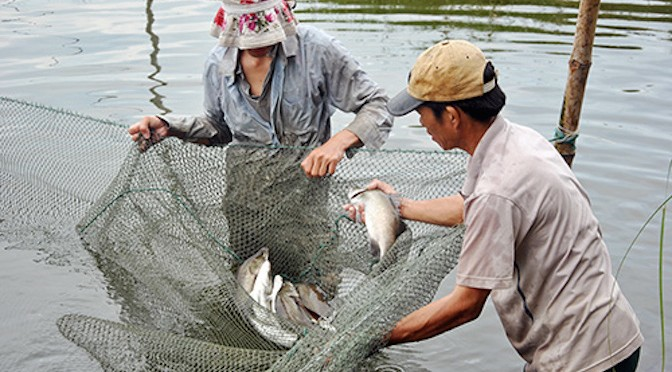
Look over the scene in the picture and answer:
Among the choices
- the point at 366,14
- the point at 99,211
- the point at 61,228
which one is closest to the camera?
the point at 99,211

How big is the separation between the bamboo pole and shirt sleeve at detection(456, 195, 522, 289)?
2135 mm

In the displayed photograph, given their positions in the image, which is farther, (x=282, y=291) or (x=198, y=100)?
(x=198, y=100)

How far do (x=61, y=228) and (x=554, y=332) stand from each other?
11.3 ft

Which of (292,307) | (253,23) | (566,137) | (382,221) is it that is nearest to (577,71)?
(566,137)

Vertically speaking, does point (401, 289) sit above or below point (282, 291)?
above

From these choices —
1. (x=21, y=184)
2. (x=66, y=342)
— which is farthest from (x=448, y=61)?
(x=21, y=184)

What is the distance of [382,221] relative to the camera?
12.0 ft

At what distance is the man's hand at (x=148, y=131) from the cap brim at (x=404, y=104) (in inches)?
68.8

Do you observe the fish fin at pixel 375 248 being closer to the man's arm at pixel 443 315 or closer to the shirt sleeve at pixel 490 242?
the man's arm at pixel 443 315

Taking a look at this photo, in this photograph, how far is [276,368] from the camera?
9.17 feet

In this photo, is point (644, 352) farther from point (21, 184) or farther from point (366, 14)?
point (366, 14)

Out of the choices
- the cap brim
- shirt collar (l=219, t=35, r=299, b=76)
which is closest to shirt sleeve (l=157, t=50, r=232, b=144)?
shirt collar (l=219, t=35, r=299, b=76)

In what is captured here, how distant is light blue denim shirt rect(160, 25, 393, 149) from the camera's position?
4.13m

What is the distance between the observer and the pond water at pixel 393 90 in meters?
5.14
